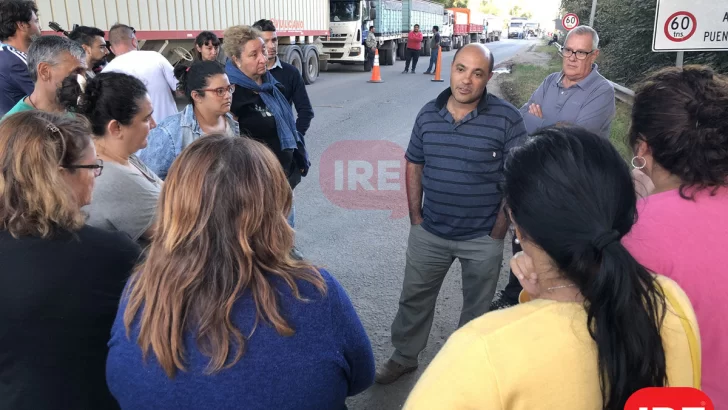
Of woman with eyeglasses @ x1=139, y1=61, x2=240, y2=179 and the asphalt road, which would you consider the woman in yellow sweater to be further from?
woman with eyeglasses @ x1=139, y1=61, x2=240, y2=179

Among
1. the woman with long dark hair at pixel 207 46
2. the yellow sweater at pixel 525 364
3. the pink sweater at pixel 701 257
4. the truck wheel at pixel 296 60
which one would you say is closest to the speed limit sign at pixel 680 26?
the pink sweater at pixel 701 257

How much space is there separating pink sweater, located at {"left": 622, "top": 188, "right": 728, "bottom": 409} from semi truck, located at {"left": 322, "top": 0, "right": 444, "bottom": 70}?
18832 millimetres

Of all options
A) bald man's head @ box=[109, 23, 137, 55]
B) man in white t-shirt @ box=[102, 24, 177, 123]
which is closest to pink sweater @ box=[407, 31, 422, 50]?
bald man's head @ box=[109, 23, 137, 55]

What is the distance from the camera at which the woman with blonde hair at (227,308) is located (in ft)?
4.08

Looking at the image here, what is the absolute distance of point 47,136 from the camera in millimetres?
1646

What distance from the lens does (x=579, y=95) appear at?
3445mm

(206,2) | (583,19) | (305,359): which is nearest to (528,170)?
(305,359)

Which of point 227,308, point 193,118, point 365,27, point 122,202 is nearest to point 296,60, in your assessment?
point 365,27

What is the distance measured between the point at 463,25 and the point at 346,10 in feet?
78.8

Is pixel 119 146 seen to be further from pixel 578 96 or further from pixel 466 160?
pixel 578 96

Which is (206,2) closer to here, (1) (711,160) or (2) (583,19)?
(1) (711,160)

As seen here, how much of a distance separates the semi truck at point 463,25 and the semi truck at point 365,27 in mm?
9330

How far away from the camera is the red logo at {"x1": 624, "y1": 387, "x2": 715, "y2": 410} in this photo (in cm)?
100

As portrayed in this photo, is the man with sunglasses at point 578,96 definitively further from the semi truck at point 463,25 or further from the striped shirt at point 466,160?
the semi truck at point 463,25
